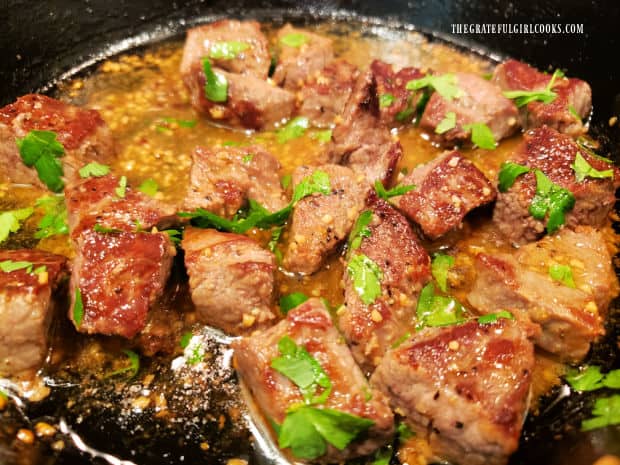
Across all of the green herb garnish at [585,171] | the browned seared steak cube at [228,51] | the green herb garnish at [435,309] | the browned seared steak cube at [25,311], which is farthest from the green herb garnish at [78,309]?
the green herb garnish at [585,171]

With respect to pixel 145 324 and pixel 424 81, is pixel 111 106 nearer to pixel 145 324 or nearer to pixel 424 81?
pixel 145 324

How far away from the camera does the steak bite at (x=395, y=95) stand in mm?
4281

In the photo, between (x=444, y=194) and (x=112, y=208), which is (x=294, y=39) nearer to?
(x=444, y=194)

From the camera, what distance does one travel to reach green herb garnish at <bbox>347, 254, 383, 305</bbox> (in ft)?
9.99

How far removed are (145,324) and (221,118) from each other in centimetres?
190

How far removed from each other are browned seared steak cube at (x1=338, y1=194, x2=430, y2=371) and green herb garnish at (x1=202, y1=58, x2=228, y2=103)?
1540 millimetres

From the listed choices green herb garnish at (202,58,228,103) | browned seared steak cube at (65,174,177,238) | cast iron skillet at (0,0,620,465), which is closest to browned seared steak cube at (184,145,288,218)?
browned seared steak cube at (65,174,177,238)

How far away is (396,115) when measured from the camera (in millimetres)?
4324

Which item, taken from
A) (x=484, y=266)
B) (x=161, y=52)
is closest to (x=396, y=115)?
(x=484, y=266)

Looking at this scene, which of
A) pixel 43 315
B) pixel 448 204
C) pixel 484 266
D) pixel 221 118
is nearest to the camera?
pixel 43 315

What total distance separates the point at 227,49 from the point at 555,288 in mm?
3071

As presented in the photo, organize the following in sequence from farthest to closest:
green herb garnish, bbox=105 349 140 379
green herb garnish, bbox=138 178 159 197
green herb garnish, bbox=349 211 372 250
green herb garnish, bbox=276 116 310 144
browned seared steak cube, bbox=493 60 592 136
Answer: green herb garnish, bbox=276 116 310 144 → browned seared steak cube, bbox=493 60 592 136 → green herb garnish, bbox=138 178 159 197 → green herb garnish, bbox=349 211 372 250 → green herb garnish, bbox=105 349 140 379

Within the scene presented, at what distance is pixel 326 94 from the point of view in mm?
4270

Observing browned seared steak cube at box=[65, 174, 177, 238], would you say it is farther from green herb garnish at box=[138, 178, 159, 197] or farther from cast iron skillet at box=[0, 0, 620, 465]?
cast iron skillet at box=[0, 0, 620, 465]
